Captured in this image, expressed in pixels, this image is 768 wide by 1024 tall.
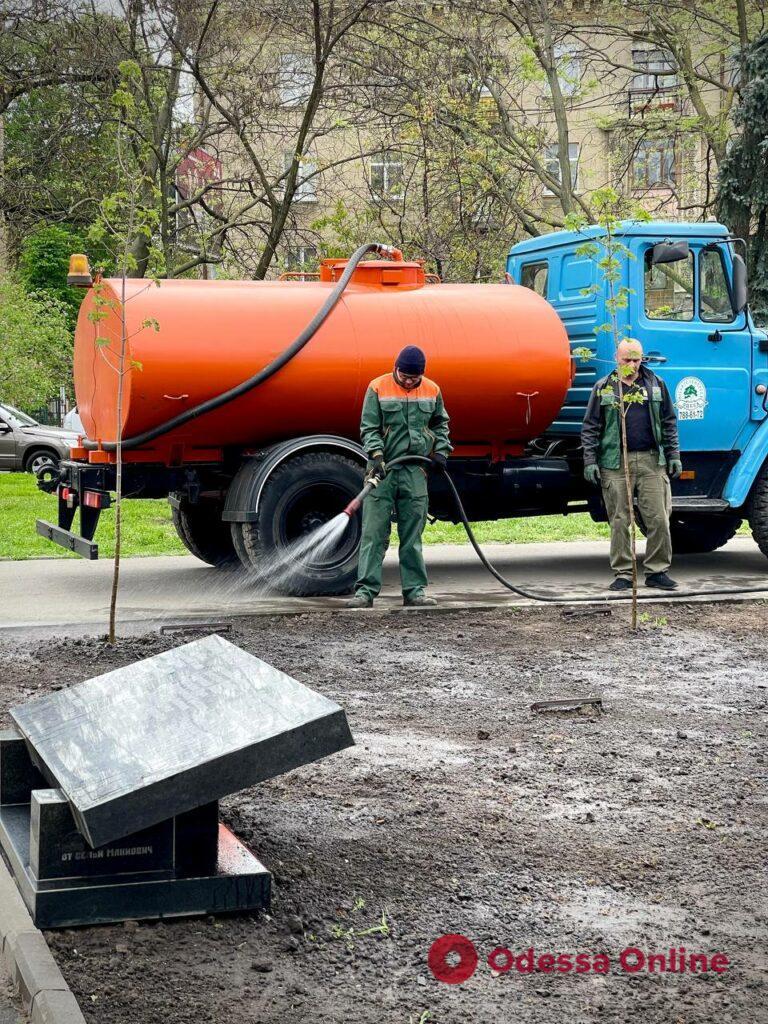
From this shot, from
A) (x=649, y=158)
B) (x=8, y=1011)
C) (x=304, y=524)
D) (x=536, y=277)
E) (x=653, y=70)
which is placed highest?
(x=653, y=70)

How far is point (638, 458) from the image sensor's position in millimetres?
11305

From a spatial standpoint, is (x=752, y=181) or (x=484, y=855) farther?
(x=752, y=181)

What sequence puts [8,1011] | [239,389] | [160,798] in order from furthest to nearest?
[239,389]
[160,798]
[8,1011]

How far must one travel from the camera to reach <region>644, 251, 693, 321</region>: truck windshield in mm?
12102

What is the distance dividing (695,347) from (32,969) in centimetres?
952

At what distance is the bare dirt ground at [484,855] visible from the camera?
3.75 m

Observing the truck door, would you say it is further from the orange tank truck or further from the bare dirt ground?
the bare dirt ground

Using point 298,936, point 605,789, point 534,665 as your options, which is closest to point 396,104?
point 534,665

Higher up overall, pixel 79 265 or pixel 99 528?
pixel 79 265

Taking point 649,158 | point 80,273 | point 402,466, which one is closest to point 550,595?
point 402,466

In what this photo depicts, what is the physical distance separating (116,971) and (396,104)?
17.8m

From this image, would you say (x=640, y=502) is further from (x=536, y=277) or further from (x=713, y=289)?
(x=536, y=277)

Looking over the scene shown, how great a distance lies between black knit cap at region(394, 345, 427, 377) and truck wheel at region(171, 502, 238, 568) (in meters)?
3.18

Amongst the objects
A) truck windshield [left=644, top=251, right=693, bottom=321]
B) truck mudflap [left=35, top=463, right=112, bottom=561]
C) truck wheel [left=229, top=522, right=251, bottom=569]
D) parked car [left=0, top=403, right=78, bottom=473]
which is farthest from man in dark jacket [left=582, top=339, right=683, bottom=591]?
parked car [left=0, top=403, right=78, bottom=473]
